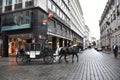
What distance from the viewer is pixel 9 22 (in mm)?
29281

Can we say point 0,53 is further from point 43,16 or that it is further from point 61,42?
point 61,42

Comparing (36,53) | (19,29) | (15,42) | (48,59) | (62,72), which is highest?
(19,29)

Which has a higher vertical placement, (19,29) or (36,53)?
(19,29)

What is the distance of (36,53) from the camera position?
1650cm

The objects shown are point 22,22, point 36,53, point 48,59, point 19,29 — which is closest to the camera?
point 36,53

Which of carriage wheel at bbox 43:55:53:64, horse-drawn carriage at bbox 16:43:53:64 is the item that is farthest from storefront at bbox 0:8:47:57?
carriage wheel at bbox 43:55:53:64

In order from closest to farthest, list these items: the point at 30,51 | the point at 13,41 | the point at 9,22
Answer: the point at 30,51
the point at 9,22
the point at 13,41

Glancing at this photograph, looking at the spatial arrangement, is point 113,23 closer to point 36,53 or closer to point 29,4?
point 29,4

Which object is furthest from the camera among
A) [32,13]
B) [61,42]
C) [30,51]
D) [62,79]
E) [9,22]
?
[61,42]

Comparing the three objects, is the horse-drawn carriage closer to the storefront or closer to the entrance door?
the storefront

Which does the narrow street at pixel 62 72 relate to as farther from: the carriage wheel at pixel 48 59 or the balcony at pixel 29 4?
the balcony at pixel 29 4

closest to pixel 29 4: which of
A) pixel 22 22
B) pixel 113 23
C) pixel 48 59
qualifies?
pixel 22 22

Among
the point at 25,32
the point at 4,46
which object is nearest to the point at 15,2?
the point at 25,32

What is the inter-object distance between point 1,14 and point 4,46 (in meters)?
5.13
